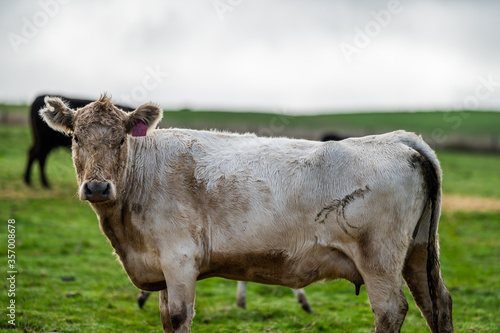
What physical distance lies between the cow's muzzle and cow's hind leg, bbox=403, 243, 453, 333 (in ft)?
10.7

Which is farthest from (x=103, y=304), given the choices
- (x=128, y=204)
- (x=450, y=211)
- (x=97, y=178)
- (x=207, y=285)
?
(x=450, y=211)

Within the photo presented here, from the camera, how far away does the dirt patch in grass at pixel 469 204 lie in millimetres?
20766

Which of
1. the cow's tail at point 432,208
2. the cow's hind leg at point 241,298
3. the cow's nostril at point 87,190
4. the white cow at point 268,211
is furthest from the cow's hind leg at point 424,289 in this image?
the cow's hind leg at point 241,298

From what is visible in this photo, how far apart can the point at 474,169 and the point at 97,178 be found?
100 feet

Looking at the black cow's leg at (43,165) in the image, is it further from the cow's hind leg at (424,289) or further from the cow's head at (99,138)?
the cow's hind leg at (424,289)

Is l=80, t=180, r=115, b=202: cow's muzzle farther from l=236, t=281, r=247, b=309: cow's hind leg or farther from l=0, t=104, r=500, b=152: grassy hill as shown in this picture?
l=0, t=104, r=500, b=152: grassy hill

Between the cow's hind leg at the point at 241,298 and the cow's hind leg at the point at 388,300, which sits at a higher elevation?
the cow's hind leg at the point at 388,300

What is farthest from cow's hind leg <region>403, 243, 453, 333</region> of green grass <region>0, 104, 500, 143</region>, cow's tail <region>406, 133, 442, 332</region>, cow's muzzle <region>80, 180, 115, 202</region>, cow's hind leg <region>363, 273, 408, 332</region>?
green grass <region>0, 104, 500, 143</region>

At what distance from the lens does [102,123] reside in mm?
5770

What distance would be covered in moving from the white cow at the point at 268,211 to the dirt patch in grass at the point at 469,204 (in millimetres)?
15945

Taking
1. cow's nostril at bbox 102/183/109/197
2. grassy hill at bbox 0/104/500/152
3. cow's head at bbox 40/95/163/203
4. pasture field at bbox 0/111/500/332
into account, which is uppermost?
grassy hill at bbox 0/104/500/152

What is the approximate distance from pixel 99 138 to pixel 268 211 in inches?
74.8

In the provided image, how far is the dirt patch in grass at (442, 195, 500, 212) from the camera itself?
20766 mm

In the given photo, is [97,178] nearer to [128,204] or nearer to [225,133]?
[128,204]
